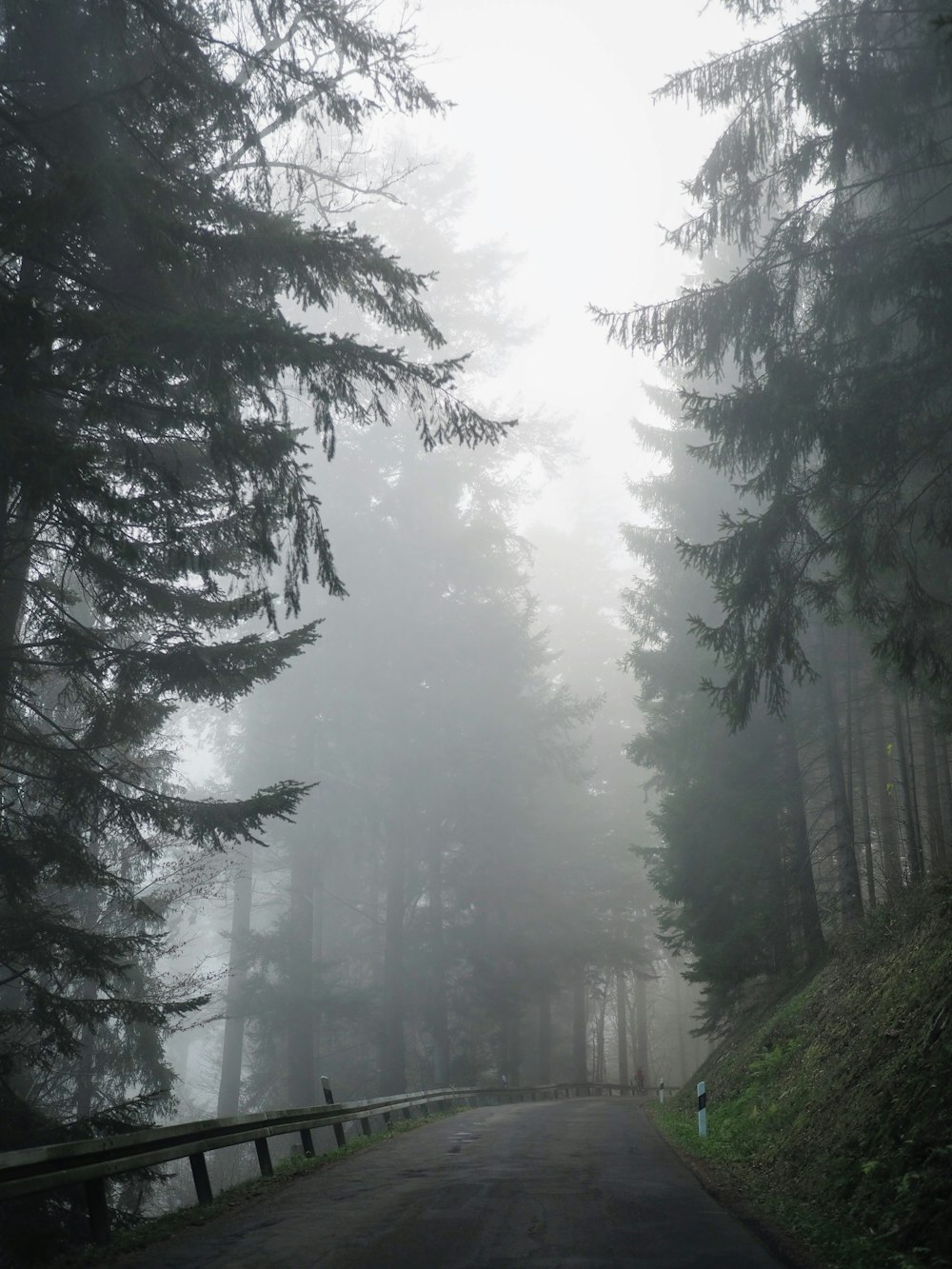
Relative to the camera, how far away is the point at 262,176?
11.6 metres

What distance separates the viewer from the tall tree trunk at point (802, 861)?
19.7 m

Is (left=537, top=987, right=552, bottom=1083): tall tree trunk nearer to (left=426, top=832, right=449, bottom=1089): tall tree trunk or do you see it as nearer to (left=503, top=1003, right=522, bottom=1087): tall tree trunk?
(left=503, top=1003, right=522, bottom=1087): tall tree trunk

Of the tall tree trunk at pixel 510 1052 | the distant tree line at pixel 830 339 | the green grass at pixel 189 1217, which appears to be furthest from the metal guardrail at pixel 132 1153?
the tall tree trunk at pixel 510 1052

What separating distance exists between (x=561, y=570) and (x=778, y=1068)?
40.1 metres

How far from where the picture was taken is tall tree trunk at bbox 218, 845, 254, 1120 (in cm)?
3086

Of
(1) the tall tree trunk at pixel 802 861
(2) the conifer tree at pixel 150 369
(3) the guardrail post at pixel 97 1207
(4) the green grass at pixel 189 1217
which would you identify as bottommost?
(4) the green grass at pixel 189 1217

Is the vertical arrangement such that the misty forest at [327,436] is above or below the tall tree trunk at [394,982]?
above

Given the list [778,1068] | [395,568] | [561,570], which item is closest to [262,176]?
[778,1068]

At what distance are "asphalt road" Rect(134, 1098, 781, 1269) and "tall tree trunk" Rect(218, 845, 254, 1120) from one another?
20072 millimetres

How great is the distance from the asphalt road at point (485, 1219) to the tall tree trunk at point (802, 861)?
28.3 feet

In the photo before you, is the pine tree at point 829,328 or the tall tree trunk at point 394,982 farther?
the tall tree trunk at point 394,982

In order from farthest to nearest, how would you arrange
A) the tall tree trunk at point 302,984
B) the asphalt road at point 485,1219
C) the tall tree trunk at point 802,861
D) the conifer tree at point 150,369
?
the tall tree trunk at point 302,984
the tall tree trunk at point 802,861
the conifer tree at point 150,369
the asphalt road at point 485,1219

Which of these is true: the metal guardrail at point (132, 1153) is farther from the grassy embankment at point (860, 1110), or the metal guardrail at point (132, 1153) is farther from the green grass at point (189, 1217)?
the grassy embankment at point (860, 1110)

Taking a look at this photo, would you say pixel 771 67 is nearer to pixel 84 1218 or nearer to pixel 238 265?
pixel 238 265
